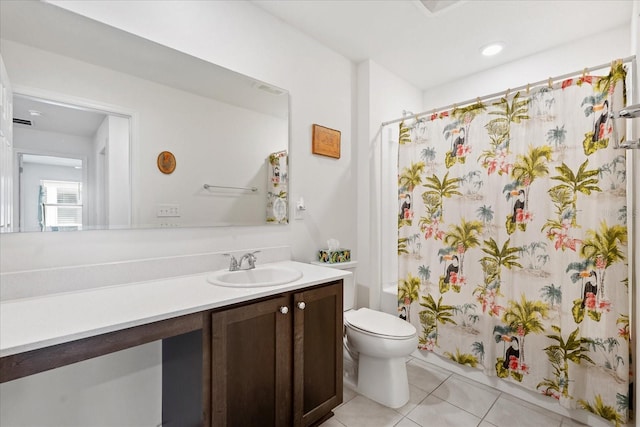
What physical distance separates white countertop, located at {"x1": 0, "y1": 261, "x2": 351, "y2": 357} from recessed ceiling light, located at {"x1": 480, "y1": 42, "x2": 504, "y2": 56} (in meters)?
2.26

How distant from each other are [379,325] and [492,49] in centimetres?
230

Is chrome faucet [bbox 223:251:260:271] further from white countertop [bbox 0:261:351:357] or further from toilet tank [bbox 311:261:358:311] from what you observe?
toilet tank [bbox 311:261:358:311]

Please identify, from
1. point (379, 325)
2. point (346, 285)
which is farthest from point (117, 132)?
point (379, 325)

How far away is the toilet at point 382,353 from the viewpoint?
5.83 feet

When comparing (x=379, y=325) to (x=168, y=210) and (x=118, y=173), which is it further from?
(x=118, y=173)

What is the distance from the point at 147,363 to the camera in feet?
4.89

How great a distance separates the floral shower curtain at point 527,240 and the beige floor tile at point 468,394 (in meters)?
0.13

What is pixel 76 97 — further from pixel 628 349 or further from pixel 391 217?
pixel 628 349

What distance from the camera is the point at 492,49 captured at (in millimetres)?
2414

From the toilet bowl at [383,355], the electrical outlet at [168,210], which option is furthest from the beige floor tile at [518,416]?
the electrical outlet at [168,210]

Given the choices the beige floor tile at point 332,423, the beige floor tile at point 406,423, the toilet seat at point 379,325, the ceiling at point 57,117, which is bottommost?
the beige floor tile at point 406,423

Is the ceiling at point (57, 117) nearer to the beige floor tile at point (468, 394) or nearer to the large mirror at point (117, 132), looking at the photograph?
the large mirror at point (117, 132)

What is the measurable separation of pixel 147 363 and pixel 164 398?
0.63ft

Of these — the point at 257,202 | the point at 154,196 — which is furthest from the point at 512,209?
the point at 154,196
